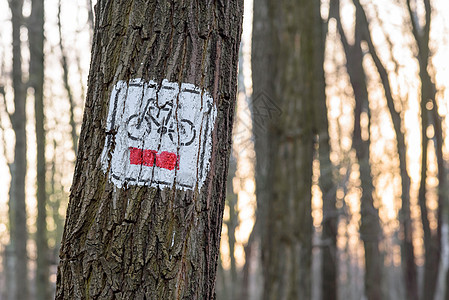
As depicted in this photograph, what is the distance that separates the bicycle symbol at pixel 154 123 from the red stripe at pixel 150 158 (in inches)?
1.5

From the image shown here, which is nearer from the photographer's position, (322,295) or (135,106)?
(135,106)

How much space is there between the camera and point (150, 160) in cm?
153

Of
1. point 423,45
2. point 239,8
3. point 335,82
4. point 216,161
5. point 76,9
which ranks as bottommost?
point 216,161

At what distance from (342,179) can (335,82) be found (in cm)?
645

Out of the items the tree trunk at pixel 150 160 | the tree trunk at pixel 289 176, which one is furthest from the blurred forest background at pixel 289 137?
the tree trunk at pixel 150 160

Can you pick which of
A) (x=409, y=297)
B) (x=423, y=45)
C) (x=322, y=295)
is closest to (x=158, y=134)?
(x=322, y=295)

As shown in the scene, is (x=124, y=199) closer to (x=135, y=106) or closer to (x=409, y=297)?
(x=135, y=106)

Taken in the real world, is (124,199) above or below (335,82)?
below

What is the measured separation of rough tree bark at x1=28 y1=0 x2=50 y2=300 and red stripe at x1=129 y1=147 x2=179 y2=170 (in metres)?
5.74

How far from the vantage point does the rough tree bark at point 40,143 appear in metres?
6.82

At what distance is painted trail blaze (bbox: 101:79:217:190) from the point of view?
1.53m

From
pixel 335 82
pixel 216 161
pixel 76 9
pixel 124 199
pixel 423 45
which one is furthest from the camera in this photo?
pixel 335 82

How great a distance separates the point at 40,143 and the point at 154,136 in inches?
231

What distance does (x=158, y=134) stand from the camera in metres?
1.54
